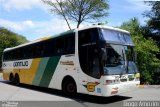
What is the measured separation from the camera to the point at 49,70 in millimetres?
16219

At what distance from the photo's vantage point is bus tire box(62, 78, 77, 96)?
14104 mm

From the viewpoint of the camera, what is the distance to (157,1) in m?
29.7

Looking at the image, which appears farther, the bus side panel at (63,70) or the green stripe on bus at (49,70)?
the green stripe on bus at (49,70)

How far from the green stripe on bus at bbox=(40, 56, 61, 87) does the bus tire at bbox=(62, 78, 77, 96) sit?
3.96 ft

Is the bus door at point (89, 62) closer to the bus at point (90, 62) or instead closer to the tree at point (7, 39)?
the bus at point (90, 62)

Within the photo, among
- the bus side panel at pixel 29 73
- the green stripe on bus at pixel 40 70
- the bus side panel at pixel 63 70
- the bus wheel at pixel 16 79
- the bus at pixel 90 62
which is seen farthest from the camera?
the bus wheel at pixel 16 79

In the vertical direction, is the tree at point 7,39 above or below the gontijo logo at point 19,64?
above

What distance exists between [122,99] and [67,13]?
29.9 m

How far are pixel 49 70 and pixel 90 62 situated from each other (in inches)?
163

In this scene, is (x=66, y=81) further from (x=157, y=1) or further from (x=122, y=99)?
(x=157, y=1)

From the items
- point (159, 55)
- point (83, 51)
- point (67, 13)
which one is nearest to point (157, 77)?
point (159, 55)

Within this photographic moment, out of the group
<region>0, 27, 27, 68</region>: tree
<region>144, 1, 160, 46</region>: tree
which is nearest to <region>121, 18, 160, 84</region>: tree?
<region>144, 1, 160, 46</region>: tree

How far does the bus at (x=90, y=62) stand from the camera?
39.9ft

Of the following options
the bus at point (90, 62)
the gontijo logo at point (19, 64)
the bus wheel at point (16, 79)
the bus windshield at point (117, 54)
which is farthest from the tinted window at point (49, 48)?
the bus windshield at point (117, 54)
